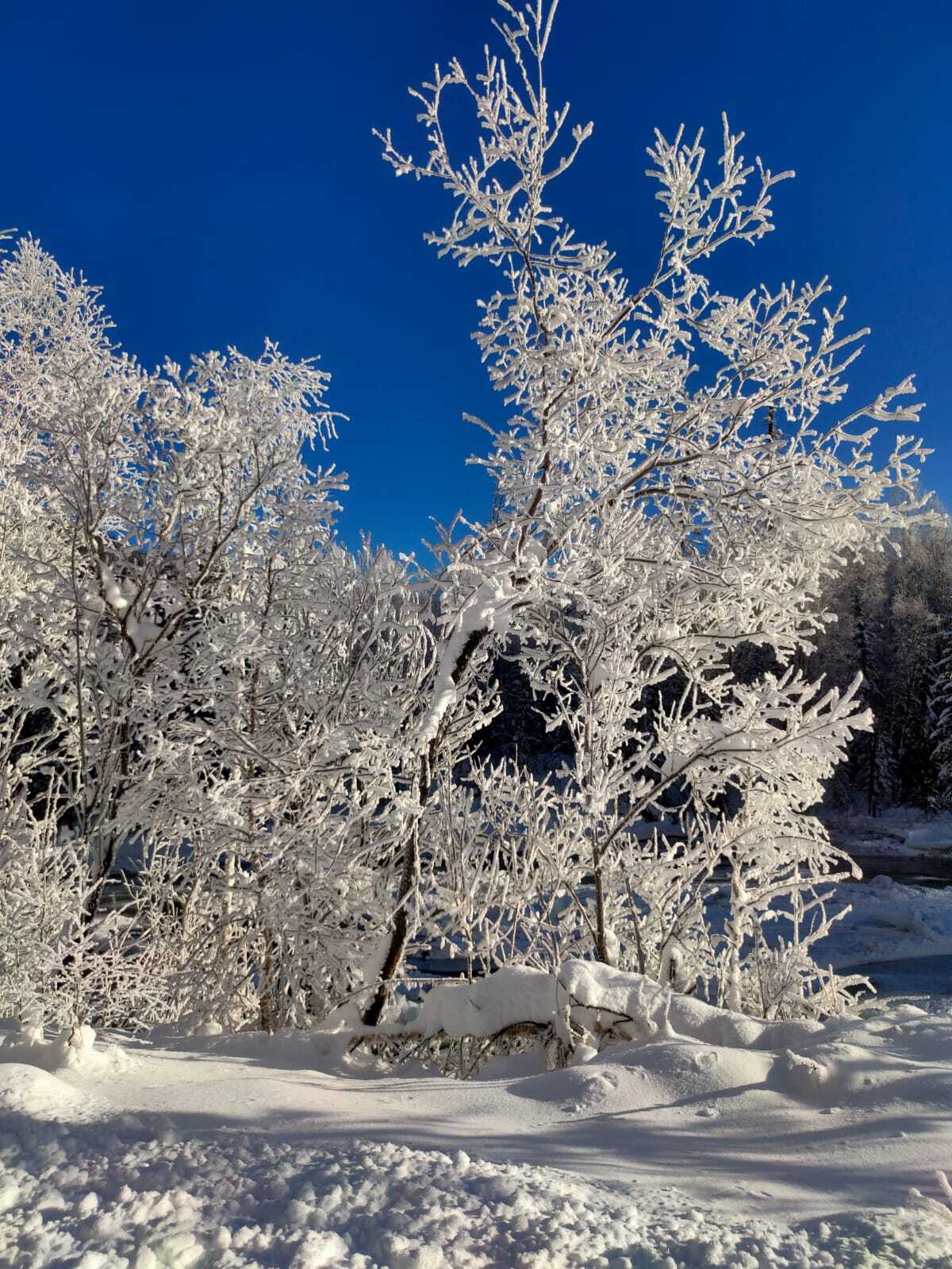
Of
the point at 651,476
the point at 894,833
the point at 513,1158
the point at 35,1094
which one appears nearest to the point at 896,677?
the point at 894,833

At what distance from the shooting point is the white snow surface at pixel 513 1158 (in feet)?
6.56

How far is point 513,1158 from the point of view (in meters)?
2.52

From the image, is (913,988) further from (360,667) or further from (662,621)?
(360,667)

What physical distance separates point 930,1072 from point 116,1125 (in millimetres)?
2870

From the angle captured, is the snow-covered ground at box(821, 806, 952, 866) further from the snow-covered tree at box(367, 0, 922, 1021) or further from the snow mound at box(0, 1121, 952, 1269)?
the snow mound at box(0, 1121, 952, 1269)

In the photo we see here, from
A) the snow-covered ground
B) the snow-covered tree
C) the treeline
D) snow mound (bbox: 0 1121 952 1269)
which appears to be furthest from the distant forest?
snow mound (bbox: 0 1121 952 1269)

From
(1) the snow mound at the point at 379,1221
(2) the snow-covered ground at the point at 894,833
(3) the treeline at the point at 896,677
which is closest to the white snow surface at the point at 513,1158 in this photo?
(1) the snow mound at the point at 379,1221

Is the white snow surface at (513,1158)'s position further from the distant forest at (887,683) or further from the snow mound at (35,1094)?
the distant forest at (887,683)

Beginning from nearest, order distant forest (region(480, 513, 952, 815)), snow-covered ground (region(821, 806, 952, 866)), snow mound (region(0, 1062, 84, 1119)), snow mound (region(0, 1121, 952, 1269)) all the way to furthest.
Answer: snow mound (region(0, 1121, 952, 1269)) < snow mound (region(0, 1062, 84, 1119)) < snow-covered ground (region(821, 806, 952, 866)) < distant forest (region(480, 513, 952, 815))

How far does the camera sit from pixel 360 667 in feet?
18.2

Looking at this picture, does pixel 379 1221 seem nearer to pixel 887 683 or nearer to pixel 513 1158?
pixel 513 1158

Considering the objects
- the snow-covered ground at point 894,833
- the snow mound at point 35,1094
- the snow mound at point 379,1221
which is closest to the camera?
the snow mound at point 379,1221

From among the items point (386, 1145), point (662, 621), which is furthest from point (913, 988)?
point (386, 1145)

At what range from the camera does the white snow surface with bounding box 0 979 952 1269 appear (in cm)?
200
